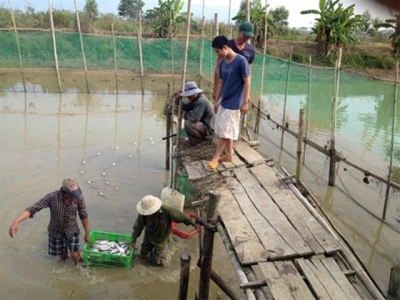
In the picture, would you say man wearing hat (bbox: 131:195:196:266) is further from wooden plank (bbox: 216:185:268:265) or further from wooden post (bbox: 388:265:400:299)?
wooden post (bbox: 388:265:400:299)

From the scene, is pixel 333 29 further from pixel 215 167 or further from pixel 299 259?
pixel 299 259

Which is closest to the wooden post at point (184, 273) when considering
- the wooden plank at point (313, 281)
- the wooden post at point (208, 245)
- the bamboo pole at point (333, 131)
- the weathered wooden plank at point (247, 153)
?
the wooden post at point (208, 245)

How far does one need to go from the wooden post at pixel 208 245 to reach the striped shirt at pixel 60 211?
6.69 feet

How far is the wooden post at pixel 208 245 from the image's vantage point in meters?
4.05

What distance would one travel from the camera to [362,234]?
7008mm

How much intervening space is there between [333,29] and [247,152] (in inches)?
814

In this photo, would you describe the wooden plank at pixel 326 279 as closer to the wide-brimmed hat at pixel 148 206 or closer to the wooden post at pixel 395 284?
the wooden post at pixel 395 284

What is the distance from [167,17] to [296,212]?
76.0 feet

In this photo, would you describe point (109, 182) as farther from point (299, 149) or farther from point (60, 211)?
point (299, 149)

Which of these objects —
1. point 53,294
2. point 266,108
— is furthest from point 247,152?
point 266,108

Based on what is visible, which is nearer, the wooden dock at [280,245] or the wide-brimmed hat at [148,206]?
the wooden dock at [280,245]

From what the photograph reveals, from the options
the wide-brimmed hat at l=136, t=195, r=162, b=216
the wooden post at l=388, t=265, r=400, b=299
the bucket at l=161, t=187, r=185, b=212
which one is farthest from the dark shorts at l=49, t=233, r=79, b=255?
the wooden post at l=388, t=265, r=400, b=299

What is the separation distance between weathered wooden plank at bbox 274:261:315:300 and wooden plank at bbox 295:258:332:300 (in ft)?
0.17

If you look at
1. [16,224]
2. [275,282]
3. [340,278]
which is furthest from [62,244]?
[340,278]
